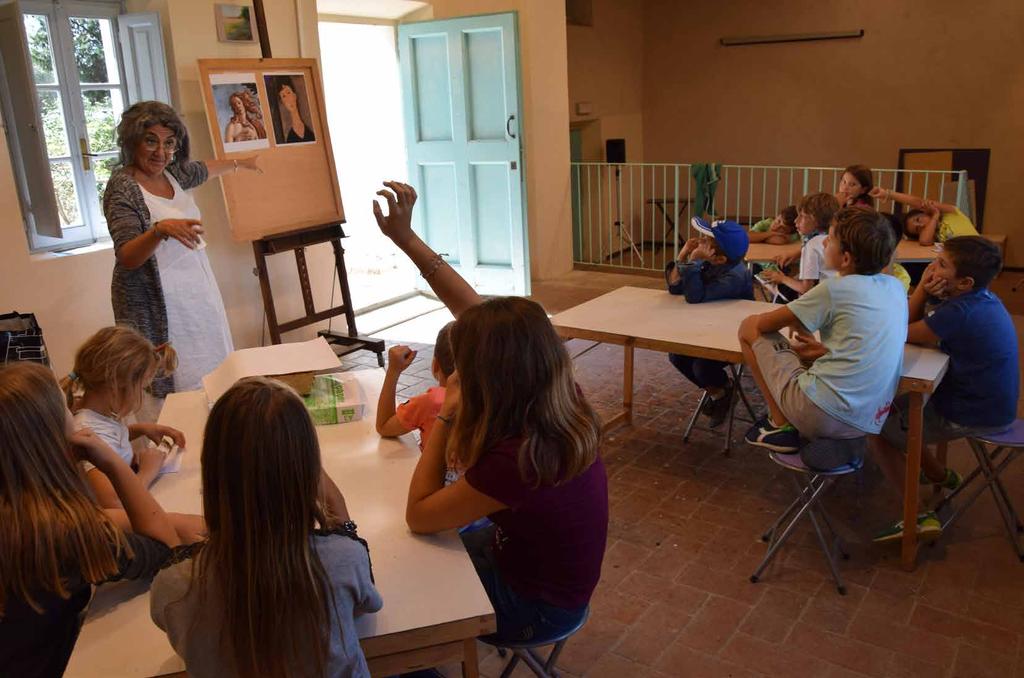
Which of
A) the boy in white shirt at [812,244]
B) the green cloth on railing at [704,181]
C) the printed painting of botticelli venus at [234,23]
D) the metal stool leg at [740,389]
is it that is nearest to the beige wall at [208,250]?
the printed painting of botticelli venus at [234,23]

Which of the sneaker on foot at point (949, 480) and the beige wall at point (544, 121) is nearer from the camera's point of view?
the sneaker on foot at point (949, 480)

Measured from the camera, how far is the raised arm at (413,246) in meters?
2.04

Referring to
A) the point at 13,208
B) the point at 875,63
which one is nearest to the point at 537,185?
the point at 875,63

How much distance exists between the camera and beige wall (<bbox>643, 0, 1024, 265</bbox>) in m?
8.09

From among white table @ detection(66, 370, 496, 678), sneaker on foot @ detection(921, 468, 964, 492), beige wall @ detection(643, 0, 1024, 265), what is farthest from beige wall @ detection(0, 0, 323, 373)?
beige wall @ detection(643, 0, 1024, 265)

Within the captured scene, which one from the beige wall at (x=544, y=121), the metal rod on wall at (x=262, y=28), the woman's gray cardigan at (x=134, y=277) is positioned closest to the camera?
the woman's gray cardigan at (x=134, y=277)

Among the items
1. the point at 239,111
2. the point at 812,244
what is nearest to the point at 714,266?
the point at 812,244

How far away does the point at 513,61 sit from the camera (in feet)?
21.1

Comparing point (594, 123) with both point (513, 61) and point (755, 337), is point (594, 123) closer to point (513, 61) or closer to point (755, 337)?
point (513, 61)

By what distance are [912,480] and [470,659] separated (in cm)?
195

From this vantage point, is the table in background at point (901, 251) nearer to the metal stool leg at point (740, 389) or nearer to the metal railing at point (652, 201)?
the metal stool leg at point (740, 389)

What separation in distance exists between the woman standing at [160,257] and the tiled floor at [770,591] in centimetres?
169

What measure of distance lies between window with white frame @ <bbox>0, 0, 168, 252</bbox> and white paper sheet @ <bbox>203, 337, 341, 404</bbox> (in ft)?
7.11

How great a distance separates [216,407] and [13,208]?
337 cm
